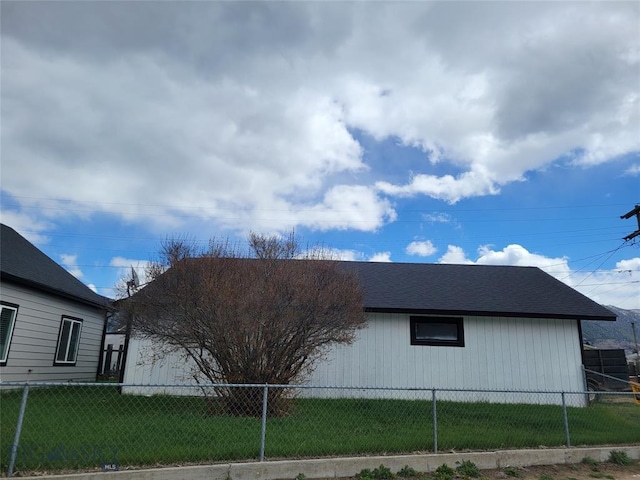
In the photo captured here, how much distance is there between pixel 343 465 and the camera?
5.21 meters

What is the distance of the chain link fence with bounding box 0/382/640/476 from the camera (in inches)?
193

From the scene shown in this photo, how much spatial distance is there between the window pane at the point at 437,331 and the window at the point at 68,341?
994cm

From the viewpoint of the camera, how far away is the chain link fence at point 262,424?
16.1 ft

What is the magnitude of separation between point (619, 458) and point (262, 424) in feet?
17.6

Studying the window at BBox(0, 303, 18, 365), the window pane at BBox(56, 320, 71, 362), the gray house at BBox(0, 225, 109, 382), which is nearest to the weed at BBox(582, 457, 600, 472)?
the gray house at BBox(0, 225, 109, 382)

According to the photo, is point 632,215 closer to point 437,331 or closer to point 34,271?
point 437,331

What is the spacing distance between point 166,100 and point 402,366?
8.95 m

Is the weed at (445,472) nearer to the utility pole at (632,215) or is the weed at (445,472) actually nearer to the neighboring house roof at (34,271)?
the neighboring house roof at (34,271)

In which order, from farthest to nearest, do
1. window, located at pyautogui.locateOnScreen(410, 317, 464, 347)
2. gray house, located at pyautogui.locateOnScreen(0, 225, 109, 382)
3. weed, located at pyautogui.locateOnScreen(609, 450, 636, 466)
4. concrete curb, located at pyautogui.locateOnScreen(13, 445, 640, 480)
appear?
window, located at pyautogui.locateOnScreen(410, 317, 464, 347) → gray house, located at pyautogui.locateOnScreen(0, 225, 109, 382) → weed, located at pyautogui.locateOnScreen(609, 450, 636, 466) → concrete curb, located at pyautogui.locateOnScreen(13, 445, 640, 480)

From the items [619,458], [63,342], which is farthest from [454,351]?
[63,342]

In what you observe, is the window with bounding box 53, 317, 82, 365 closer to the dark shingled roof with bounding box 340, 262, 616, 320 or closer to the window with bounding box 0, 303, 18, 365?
the window with bounding box 0, 303, 18, 365

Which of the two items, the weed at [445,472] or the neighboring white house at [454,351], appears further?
the neighboring white house at [454,351]

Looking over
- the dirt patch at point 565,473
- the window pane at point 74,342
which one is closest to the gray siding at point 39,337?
the window pane at point 74,342

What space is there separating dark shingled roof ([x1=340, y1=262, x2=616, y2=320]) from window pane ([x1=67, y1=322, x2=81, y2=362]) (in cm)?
842
